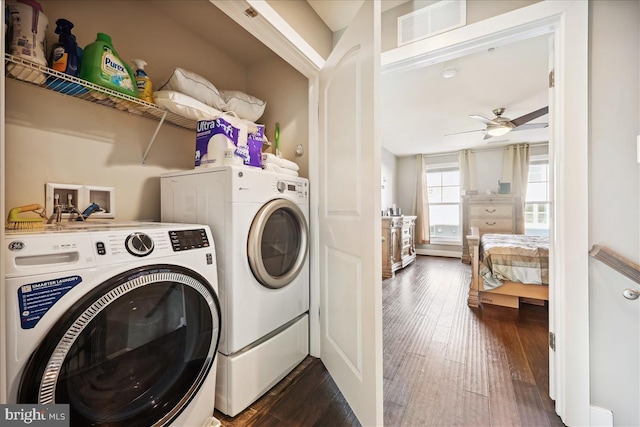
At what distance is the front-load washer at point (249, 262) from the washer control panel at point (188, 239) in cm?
11

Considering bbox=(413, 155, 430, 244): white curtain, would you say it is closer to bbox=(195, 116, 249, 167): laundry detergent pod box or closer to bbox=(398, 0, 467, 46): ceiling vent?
bbox=(398, 0, 467, 46): ceiling vent

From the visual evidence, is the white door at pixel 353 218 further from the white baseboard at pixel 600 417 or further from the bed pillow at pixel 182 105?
the white baseboard at pixel 600 417

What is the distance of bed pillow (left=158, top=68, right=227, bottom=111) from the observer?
1426mm

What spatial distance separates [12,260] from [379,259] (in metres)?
1.12

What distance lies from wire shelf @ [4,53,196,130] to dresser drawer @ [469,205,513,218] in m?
5.22

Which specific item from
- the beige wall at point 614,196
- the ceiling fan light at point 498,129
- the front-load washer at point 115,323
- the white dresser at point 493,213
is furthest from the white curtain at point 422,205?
the front-load washer at point 115,323

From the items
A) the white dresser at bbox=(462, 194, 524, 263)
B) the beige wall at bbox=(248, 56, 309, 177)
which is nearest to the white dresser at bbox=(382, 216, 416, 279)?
the white dresser at bbox=(462, 194, 524, 263)

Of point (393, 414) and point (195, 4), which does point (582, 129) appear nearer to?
point (393, 414)

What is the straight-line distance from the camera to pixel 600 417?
1156mm

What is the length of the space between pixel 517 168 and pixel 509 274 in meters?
3.61

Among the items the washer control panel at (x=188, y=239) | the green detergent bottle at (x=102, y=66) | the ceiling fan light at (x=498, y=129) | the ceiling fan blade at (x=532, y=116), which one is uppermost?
the ceiling fan blade at (x=532, y=116)

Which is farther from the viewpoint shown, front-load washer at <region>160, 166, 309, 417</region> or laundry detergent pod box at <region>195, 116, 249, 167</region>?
laundry detergent pod box at <region>195, 116, 249, 167</region>

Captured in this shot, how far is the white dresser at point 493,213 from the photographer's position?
4750 mm

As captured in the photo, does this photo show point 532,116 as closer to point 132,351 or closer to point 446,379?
point 446,379
